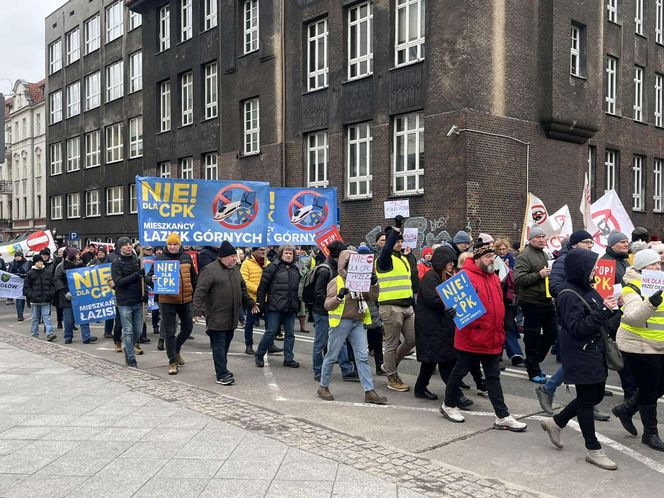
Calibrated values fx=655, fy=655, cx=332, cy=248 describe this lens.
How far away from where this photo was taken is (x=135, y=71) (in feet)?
117

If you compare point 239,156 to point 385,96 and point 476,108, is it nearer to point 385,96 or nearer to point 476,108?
point 385,96

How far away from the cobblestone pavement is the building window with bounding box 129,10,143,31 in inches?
1207

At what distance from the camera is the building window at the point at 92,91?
130ft

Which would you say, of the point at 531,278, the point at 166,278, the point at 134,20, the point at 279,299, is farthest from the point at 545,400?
the point at 134,20

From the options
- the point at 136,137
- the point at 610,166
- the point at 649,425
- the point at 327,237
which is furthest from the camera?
the point at 136,137

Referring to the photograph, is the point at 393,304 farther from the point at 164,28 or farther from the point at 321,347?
the point at 164,28

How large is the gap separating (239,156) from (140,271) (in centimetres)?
1677

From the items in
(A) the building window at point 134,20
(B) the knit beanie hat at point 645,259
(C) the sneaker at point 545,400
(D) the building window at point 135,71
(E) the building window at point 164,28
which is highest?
(A) the building window at point 134,20

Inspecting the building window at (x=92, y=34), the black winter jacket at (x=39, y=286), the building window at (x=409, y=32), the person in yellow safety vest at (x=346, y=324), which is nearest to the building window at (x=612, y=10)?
the building window at (x=409, y=32)

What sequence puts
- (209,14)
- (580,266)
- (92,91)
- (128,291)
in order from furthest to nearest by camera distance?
(92,91) < (209,14) < (128,291) < (580,266)

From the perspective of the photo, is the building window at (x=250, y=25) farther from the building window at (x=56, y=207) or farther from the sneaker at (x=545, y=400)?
the building window at (x=56, y=207)

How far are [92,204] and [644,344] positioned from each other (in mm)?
38670

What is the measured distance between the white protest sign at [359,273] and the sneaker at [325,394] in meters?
1.26

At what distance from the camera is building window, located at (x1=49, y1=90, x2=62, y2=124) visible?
44.5m
